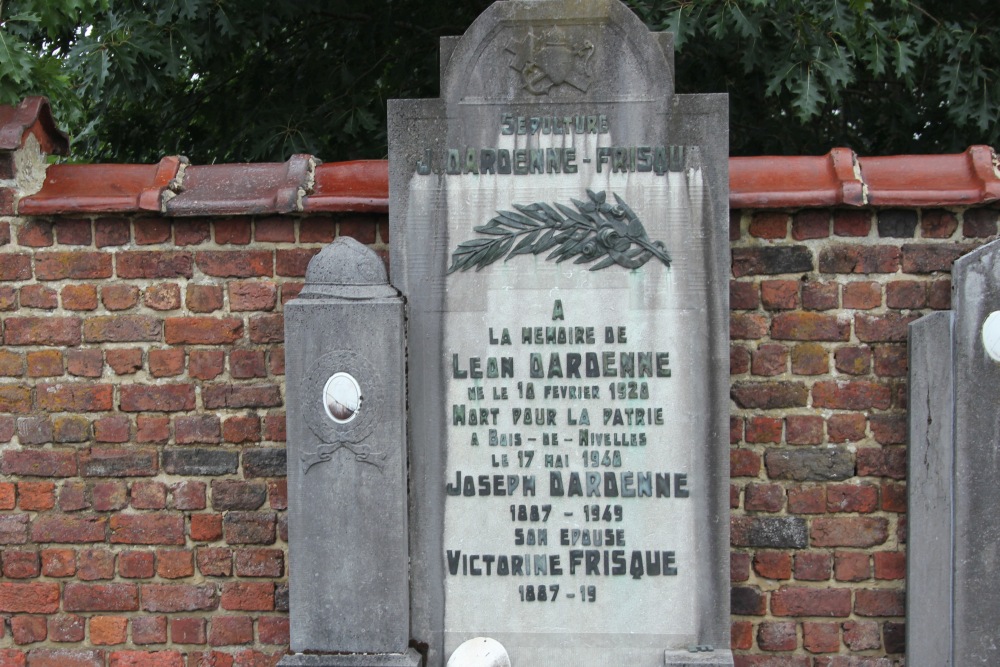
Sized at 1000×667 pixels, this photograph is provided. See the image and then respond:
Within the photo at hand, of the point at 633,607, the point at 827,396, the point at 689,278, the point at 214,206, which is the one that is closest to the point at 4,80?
the point at 214,206

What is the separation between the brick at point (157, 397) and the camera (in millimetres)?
3596

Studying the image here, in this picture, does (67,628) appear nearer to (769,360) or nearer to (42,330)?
(42,330)

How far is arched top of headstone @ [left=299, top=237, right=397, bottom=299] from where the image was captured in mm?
3109

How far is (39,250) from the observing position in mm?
3578

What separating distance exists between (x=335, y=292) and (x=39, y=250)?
1204 millimetres

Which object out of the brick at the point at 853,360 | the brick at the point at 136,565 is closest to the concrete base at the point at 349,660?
the brick at the point at 136,565

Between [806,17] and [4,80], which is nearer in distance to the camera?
[4,80]

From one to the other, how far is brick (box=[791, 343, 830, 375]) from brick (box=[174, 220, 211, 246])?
2.04m

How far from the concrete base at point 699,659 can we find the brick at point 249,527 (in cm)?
141

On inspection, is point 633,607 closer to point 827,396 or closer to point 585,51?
point 827,396

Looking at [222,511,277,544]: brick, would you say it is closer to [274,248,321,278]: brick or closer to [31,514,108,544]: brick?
[31,514,108,544]: brick

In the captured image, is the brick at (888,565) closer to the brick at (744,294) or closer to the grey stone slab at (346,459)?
the brick at (744,294)

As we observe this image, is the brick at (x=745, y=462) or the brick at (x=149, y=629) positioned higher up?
the brick at (x=745, y=462)

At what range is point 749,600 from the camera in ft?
11.5
